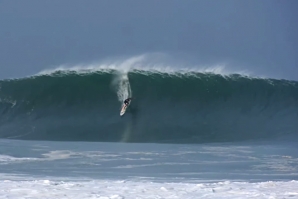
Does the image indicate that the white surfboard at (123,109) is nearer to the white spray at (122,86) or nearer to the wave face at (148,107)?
the wave face at (148,107)

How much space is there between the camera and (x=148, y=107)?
9.49m

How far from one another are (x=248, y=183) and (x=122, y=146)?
3171 mm

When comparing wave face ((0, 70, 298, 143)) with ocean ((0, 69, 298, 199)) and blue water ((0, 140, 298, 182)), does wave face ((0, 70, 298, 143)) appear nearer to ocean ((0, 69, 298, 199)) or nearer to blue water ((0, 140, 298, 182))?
ocean ((0, 69, 298, 199))

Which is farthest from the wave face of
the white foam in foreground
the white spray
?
the white foam in foreground

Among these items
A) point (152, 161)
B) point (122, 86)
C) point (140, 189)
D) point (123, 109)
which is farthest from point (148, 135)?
point (140, 189)

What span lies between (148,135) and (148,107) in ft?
3.66

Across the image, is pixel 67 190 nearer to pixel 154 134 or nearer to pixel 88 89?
pixel 154 134

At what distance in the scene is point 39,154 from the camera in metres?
6.45

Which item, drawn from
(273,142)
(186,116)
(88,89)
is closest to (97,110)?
(88,89)

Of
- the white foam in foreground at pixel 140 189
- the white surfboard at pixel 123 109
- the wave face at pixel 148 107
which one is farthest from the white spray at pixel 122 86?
the white foam in foreground at pixel 140 189

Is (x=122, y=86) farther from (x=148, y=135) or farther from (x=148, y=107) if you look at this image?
(x=148, y=135)

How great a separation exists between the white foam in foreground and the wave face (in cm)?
362

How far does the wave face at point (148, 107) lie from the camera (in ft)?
28.0

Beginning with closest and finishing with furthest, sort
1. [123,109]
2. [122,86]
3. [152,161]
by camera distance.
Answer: [152,161] < [123,109] < [122,86]
